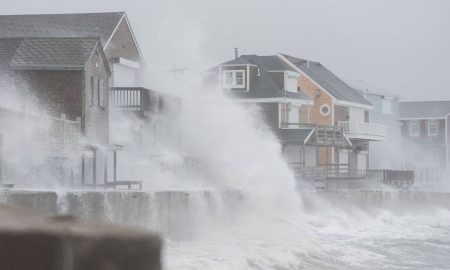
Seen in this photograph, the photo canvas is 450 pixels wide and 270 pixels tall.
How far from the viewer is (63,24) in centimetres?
3800

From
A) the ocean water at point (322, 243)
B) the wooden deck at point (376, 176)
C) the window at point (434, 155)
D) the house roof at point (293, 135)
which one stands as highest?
A: the house roof at point (293, 135)

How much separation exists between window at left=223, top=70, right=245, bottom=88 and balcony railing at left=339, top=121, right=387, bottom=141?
7703 millimetres

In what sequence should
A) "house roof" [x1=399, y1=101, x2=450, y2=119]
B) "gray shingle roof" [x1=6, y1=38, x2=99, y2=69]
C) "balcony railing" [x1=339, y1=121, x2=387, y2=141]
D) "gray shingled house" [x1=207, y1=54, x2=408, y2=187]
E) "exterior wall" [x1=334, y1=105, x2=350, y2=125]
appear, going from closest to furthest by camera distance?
"gray shingle roof" [x1=6, y1=38, x2=99, y2=69], "gray shingled house" [x1=207, y1=54, x2=408, y2=187], "balcony railing" [x1=339, y1=121, x2=387, y2=141], "exterior wall" [x1=334, y1=105, x2=350, y2=125], "house roof" [x1=399, y1=101, x2=450, y2=119]

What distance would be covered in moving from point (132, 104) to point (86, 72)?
726 cm

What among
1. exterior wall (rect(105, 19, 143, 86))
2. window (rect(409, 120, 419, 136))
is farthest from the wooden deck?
window (rect(409, 120, 419, 136))

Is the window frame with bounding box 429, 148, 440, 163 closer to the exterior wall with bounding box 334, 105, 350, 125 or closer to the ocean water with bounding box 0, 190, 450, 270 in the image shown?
the exterior wall with bounding box 334, 105, 350, 125

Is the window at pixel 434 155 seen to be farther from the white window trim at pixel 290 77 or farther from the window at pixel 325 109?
the white window trim at pixel 290 77

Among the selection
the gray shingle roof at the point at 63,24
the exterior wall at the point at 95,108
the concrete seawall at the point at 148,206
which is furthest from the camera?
the gray shingle roof at the point at 63,24

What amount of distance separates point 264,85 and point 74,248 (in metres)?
56.3

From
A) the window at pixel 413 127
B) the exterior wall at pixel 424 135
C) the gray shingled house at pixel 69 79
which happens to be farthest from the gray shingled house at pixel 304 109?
the gray shingled house at pixel 69 79

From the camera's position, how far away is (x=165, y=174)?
3400cm

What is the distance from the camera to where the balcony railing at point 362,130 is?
202ft

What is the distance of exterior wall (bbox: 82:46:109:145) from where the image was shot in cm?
2611

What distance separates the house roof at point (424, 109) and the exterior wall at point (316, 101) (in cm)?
2348
